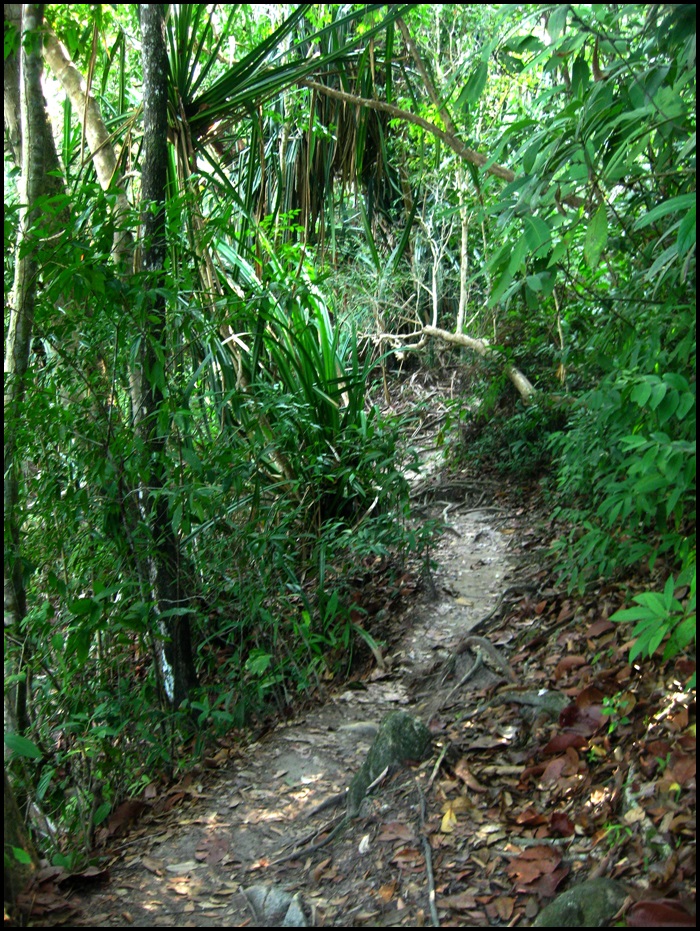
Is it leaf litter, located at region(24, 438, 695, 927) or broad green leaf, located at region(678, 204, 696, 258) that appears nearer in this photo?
broad green leaf, located at region(678, 204, 696, 258)

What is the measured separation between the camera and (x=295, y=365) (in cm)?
415

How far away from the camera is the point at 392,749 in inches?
102

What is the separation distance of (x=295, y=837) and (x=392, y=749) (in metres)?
0.42

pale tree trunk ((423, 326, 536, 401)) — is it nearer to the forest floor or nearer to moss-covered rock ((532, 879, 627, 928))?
the forest floor

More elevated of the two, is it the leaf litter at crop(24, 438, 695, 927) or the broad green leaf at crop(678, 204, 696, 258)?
the broad green leaf at crop(678, 204, 696, 258)

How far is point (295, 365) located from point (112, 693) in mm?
1984

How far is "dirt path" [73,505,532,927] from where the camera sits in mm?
2047

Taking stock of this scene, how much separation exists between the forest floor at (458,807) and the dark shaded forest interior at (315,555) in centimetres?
1

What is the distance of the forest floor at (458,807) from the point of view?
1894mm

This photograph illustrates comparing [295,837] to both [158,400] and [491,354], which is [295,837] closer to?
[158,400]

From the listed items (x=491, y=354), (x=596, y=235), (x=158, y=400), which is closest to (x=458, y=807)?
(x=596, y=235)

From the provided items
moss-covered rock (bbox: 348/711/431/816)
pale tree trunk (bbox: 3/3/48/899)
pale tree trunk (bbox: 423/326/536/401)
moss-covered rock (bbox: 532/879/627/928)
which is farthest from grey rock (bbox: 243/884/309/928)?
pale tree trunk (bbox: 423/326/536/401)

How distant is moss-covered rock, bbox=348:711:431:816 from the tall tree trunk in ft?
2.93

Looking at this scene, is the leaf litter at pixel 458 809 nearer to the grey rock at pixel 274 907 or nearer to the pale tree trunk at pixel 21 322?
the grey rock at pixel 274 907
